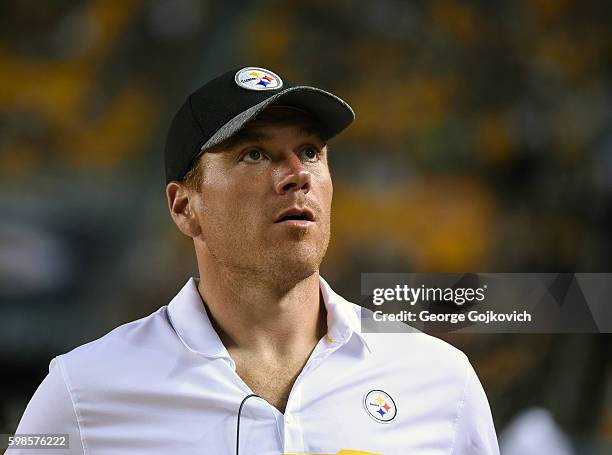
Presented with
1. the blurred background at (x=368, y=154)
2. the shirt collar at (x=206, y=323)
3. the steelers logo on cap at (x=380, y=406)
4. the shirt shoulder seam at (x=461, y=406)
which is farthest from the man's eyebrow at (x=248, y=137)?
the blurred background at (x=368, y=154)

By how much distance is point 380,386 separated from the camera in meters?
1.59

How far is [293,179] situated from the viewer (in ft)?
5.06

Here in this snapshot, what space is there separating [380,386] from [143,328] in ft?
1.45

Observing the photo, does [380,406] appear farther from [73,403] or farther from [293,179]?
[73,403]

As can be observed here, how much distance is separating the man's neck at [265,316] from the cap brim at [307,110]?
0.26 m

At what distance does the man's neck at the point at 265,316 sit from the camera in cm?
158

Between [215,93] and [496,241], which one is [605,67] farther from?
[215,93]

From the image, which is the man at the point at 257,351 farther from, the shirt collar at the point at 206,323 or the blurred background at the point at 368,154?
the blurred background at the point at 368,154

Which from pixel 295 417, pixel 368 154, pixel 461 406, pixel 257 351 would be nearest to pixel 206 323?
pixel 257 351

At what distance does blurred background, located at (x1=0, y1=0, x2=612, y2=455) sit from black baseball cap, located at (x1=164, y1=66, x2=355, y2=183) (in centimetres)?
68

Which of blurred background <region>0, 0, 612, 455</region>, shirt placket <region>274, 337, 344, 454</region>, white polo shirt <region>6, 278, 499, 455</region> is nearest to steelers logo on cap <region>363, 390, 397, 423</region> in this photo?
white polo shirt <region>6, 278, 499, 455</region>

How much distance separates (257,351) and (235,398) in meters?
0.12

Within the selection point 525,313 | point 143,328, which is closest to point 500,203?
point 525,313

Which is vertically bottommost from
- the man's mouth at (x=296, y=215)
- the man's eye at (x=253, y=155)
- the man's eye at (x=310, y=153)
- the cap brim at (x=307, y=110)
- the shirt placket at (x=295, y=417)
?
the shirt placket at (x=295, y=417)
